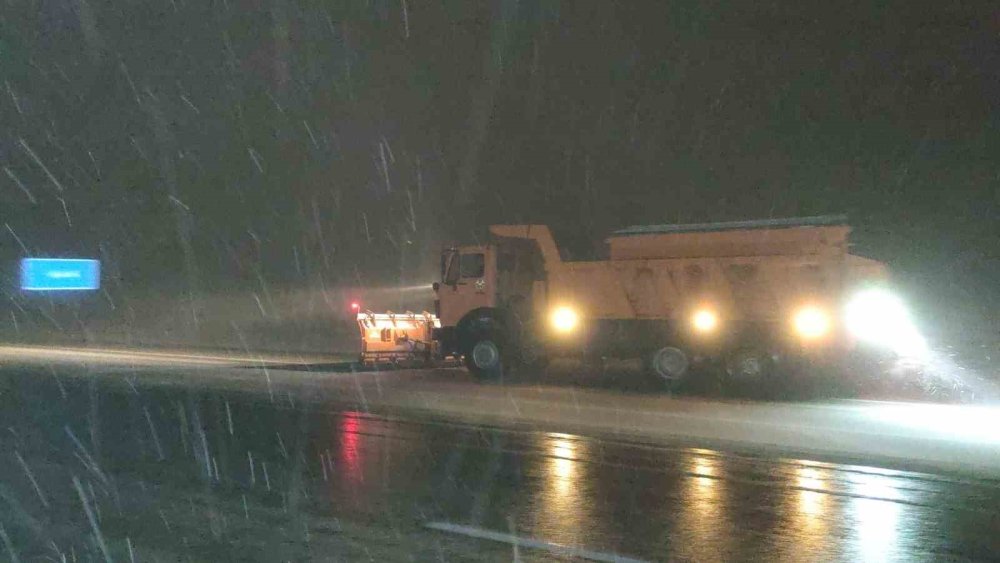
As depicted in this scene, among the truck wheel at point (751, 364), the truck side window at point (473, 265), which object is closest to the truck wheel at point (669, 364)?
the truck wheel at point (751, 364)

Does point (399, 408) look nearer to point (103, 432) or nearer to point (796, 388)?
point (103, 432)

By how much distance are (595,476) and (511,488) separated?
1.11m

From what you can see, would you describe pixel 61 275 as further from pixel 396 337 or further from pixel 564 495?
pixel 564 495

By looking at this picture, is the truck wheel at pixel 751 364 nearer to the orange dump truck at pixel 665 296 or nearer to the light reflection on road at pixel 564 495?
the orange dump truck at pixel 665 296

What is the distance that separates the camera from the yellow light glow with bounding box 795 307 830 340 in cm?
1894

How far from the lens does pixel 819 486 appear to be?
9.97 metres

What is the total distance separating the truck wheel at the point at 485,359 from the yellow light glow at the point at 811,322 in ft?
20.8

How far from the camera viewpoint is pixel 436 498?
30.2 feet

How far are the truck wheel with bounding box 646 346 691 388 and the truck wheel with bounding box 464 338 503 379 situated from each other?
3.43 m

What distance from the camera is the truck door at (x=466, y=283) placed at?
73.6 ft

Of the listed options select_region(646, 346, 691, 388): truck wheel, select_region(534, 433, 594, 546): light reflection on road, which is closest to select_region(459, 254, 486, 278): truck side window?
select_region(646, 346, 691, 388): truck wheel

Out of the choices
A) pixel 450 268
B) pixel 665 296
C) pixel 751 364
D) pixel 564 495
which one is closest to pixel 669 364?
pixel 665 296

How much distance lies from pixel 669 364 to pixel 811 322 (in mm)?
2885

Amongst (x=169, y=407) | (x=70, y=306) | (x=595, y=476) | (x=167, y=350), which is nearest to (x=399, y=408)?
(x=169, y=407)
